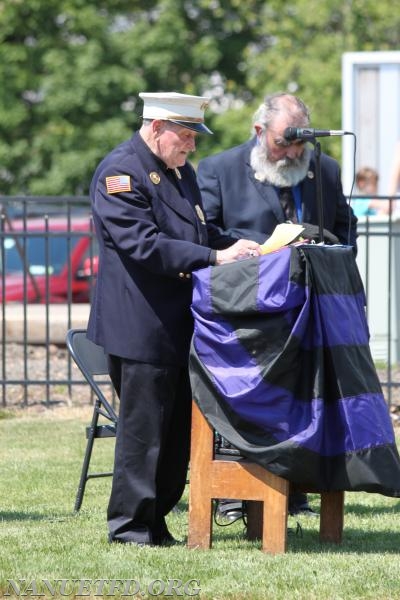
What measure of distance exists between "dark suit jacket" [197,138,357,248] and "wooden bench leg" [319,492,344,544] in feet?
4.40

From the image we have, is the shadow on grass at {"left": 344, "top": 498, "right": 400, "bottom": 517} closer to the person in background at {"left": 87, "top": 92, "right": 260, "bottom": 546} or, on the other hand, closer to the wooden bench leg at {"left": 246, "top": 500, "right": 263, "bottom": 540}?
the wooden bench leg at {"left": 246, "top": 500, "right": 263, "bottom": 540}

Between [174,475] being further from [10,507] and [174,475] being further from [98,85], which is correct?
[98,85]

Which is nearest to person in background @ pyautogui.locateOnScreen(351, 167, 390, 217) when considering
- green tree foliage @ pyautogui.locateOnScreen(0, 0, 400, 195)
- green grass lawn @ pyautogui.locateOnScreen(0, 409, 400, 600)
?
green grass lawn @ pyautogui.locateOnScreen(0, 409, 400, 600)

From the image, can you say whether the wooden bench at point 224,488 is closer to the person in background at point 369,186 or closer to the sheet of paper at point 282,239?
the sheet of paper at point 282,239

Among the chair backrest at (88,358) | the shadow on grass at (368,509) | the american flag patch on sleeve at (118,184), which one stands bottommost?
the shadow on grass at (368,509)

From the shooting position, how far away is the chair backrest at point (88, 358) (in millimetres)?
6602

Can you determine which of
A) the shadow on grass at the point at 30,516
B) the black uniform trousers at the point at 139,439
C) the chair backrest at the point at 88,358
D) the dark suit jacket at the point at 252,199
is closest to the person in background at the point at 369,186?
the dark suit jacket at the point at 252,199

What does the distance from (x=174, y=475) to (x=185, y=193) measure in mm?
1215

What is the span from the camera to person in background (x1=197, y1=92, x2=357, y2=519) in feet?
20.5

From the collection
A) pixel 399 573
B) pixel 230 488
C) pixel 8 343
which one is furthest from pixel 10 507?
pixel 8 343

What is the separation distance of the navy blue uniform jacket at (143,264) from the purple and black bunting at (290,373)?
0.18 m

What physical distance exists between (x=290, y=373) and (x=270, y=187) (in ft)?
4.97

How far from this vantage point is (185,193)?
5.61m

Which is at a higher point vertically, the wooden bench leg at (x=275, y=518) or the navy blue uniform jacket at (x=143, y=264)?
the navy blue uniform jacket at (x=143, y=264)
